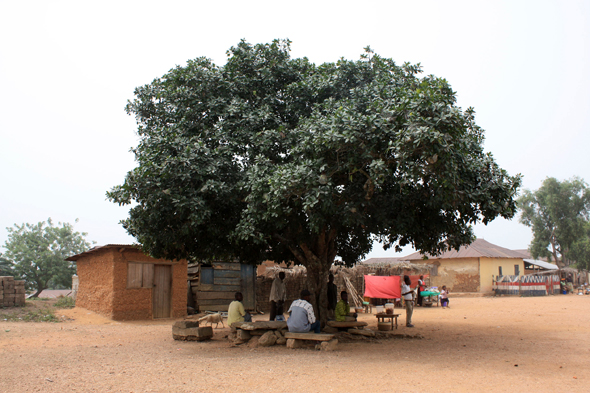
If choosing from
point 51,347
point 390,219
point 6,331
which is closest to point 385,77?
point 390,219

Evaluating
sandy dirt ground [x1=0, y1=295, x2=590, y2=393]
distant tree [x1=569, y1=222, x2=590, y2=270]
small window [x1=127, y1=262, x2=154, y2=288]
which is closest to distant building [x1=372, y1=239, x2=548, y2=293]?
distant tree [x1=569, y1=222, x2=590, y2=270]

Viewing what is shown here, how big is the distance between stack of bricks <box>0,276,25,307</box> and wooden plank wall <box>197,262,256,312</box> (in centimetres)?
675

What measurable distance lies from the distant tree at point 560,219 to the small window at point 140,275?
42138 mm

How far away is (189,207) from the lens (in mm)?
8656

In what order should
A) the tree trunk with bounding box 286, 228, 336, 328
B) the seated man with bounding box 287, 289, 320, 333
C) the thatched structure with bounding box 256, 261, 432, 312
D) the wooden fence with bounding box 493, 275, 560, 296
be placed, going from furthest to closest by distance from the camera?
the wooden fence with bounding box 493, 275, 560, 296
the thatched structure with bounding box 256, 261, 432, 312
the tree trunk with bounding box 286, 228, 336, 328
the seated man with bounding box 287, 289, 320, 333

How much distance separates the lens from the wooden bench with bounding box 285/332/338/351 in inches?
354

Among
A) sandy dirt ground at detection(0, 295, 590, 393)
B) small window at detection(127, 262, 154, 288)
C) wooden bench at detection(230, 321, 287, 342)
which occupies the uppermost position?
small window at detection(127, 262, 154, 288)

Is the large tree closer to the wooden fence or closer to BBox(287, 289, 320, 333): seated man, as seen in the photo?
BBox(287, 289, 320, 333): seated man

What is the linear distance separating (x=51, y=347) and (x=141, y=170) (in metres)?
4.95

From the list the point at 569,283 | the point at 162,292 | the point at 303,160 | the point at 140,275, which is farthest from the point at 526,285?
the point at 303,160

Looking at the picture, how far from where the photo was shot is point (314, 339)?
909 centimetres

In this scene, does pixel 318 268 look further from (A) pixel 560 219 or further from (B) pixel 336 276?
(A) pixel 560 219

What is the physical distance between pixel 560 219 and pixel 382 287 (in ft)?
109

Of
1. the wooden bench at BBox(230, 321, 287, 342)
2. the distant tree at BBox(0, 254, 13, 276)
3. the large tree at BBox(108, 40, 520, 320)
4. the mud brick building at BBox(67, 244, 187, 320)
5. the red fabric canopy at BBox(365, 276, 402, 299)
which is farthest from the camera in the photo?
the distant tree at BBox(0, 254, 13, 276)
